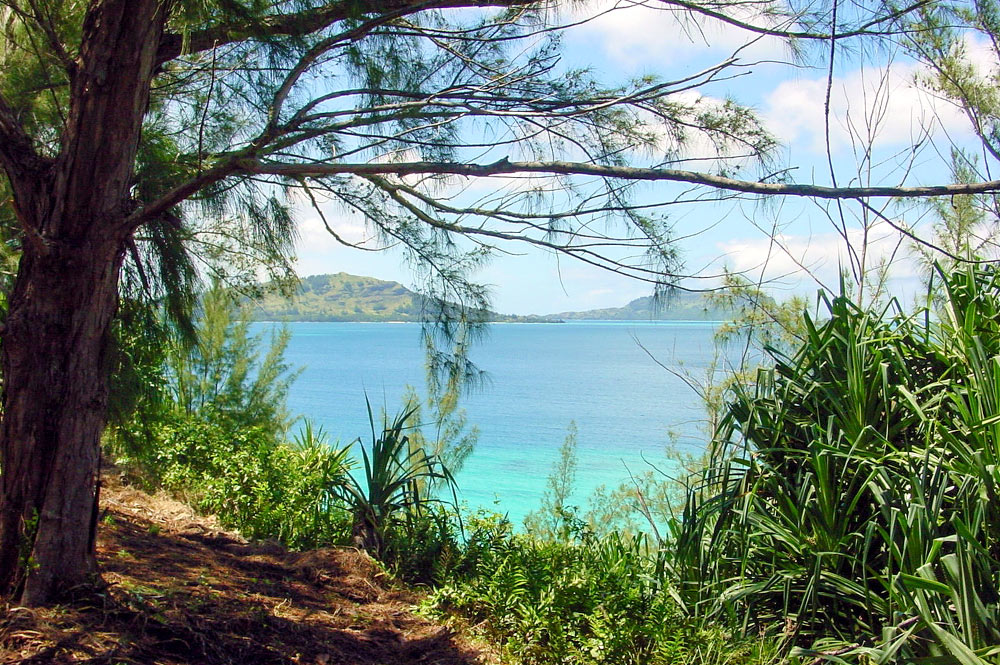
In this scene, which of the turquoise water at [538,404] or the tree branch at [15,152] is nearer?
the tree branch at [15,152]

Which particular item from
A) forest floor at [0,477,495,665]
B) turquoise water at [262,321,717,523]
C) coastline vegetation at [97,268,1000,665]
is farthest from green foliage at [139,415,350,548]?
turquoise water at [262,321,717,523]

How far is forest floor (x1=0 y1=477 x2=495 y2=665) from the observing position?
2451 mm

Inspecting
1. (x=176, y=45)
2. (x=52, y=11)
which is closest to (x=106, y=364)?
(x=176, y=45)

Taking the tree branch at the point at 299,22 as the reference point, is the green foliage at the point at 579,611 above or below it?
below

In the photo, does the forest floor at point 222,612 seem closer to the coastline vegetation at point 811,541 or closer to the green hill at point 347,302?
the coastline vegetation at point 811,541

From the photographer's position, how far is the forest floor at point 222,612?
245 centimetres

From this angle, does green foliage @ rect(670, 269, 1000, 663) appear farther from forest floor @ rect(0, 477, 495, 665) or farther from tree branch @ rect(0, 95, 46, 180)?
tree branch @ rect(0, 95, 46, 180)

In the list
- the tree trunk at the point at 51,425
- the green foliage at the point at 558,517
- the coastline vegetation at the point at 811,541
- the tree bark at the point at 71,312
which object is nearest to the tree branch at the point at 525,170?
the tree bark at the point at 71,312

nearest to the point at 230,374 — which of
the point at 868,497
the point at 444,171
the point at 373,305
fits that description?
the point at 373,305

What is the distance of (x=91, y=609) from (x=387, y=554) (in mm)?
1804

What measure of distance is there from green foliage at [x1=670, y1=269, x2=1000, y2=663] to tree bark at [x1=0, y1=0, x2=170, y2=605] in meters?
2.50

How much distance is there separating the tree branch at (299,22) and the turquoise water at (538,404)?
1522 millimetres

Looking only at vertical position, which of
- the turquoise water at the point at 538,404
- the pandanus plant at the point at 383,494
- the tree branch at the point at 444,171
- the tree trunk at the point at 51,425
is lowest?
the turquoise water at the point at 538,404

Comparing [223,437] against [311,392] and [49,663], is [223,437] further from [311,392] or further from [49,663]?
[311,392]
